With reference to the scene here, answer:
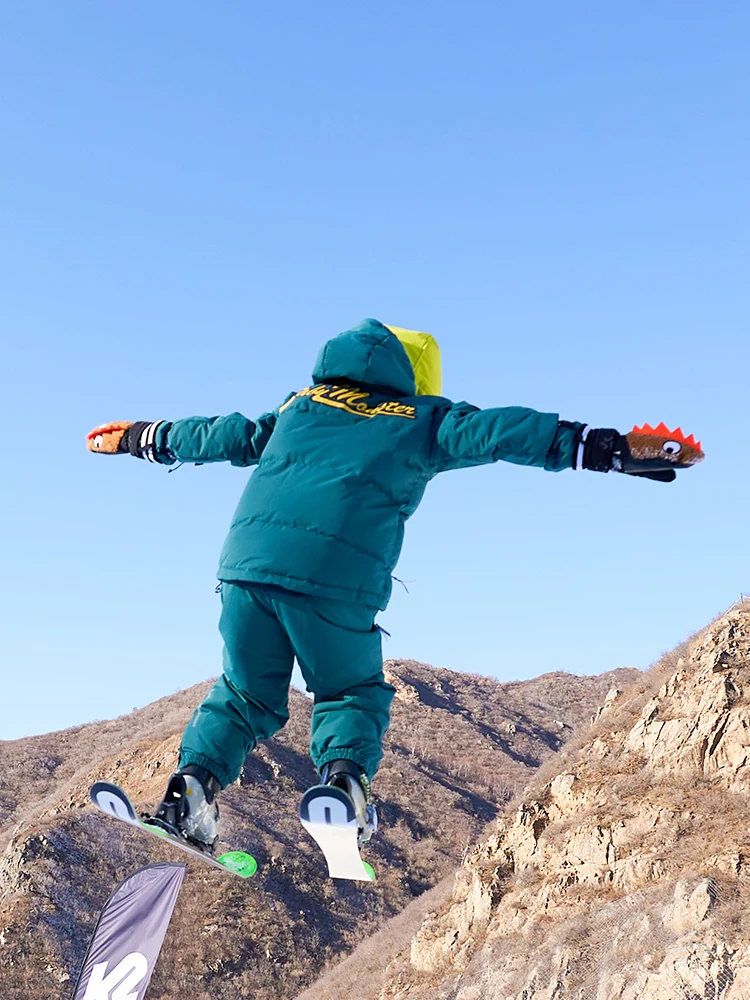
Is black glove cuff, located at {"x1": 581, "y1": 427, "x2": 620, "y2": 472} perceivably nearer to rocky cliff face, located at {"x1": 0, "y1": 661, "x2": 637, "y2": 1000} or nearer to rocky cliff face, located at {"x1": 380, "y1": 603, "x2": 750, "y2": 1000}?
rocky cliff face, located at {"x1": 380, "y1": 603, "x2": 750, "y2": 1000}

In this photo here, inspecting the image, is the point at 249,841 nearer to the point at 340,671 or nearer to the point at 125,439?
the point at 125,439

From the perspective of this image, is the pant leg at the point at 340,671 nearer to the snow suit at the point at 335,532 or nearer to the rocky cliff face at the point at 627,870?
the snow suit at the point at 335,532

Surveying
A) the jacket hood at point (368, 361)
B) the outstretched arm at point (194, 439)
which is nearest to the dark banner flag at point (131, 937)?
the outstretched arm at point (194, 439)

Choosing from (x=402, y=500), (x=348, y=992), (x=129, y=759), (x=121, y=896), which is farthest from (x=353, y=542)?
(x=129, y=759)

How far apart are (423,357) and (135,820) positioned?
114 inches

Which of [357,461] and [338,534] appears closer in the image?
[338,534]

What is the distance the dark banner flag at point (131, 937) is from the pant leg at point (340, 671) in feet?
31.5

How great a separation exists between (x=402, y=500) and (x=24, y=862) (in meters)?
21.9

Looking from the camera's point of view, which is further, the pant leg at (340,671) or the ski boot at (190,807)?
the ski boot at (190,807)

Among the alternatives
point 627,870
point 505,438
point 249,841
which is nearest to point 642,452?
point 505,438

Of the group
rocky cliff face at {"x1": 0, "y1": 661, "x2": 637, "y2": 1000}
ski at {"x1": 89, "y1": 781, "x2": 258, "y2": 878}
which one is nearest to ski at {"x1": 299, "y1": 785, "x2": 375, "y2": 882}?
ski at {"x1": 89, "y1": 781, "x2": 258, "y2": 878}

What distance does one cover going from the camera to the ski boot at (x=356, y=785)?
500 centimetres

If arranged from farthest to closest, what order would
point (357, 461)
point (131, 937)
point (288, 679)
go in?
1. point (131, 937)
2. point (288, 679)
3. point (357, 461)

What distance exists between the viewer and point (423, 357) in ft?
19.1
